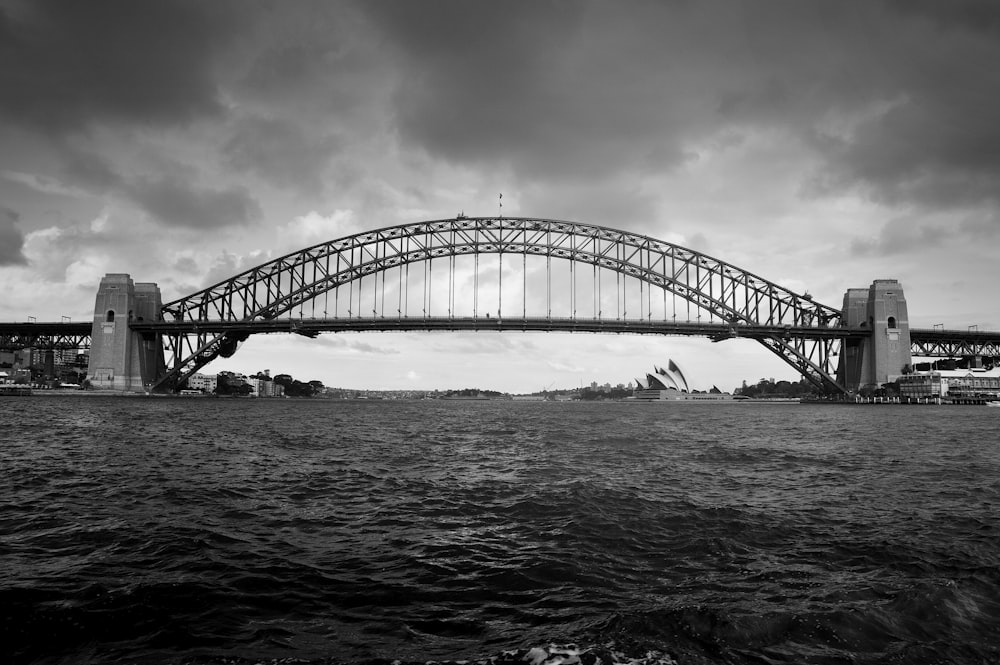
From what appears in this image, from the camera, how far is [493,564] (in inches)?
262

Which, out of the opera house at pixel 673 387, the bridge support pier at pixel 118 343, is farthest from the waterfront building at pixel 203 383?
the opera house at pixel 673 387

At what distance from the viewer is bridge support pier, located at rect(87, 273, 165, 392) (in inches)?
2854

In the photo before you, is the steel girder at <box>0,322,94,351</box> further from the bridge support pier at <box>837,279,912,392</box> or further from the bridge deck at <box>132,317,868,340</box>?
the bridge support pier at <box>837,279,912,392</box>

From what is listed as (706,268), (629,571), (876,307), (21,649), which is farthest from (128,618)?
(876,307)

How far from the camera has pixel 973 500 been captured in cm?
1052

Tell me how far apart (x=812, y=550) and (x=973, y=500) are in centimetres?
564

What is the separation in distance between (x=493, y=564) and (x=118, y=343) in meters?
81.3

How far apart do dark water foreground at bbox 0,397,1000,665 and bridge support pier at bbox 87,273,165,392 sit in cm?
6840

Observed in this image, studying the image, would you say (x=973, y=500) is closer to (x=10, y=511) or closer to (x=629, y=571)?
(x=629, y=571)

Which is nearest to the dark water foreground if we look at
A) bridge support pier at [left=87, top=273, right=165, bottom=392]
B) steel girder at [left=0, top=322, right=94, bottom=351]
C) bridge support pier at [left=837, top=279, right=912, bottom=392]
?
bridge support pier at [left=87, top=273, right=165, bottom=392]

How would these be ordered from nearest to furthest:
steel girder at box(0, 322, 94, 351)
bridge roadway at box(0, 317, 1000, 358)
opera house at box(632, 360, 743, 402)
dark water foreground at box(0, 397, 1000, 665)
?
dark water foreground at box(0, 397, 1000, 665)
bridge roadway at box(0, 317, 1000, 358)
steel girder at box(0, 322, 94, 351)
opera house at box(632, 360, 743, 402)

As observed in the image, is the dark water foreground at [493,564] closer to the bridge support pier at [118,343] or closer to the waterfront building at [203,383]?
the bridge support pier at [118,343]

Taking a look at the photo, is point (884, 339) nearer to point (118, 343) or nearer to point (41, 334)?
point (118, 343)

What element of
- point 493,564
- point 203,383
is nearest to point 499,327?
point 493,564
